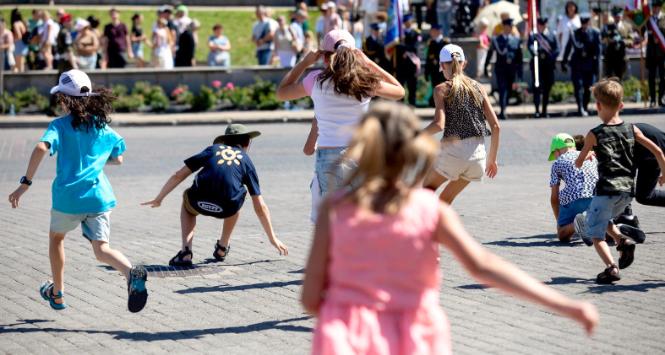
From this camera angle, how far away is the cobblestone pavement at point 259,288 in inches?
290

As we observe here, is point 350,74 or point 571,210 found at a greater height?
point 350,74

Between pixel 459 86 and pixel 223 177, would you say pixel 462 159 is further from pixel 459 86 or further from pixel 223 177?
pixel 223 177

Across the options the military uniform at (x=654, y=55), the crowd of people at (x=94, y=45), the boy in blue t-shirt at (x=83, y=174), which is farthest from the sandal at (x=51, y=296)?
the crowd of people at (x=94, y=45)

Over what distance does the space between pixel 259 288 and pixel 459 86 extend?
2119 mm

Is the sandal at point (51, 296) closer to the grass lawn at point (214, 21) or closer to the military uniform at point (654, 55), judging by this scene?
the military uniform at point (654, 55)

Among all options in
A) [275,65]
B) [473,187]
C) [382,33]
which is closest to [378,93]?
[473,187]

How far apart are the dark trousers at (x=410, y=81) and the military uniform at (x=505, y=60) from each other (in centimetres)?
158

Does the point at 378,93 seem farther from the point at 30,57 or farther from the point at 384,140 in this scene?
the point at 30,57

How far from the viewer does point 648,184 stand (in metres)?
10.1

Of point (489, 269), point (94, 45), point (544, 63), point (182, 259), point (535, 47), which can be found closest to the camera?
point (489, 269)

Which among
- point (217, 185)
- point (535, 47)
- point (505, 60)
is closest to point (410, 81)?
point (505, 60)

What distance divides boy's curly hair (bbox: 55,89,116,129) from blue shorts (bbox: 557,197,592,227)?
421cm

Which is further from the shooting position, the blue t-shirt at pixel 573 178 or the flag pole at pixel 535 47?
the flag pole at pixel 535 47

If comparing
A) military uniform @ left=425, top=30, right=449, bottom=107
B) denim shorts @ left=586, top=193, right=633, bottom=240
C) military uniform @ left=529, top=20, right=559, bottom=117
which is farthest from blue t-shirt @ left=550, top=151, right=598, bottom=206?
military uniform @ left=529, top=20, right=559, bottom=117
